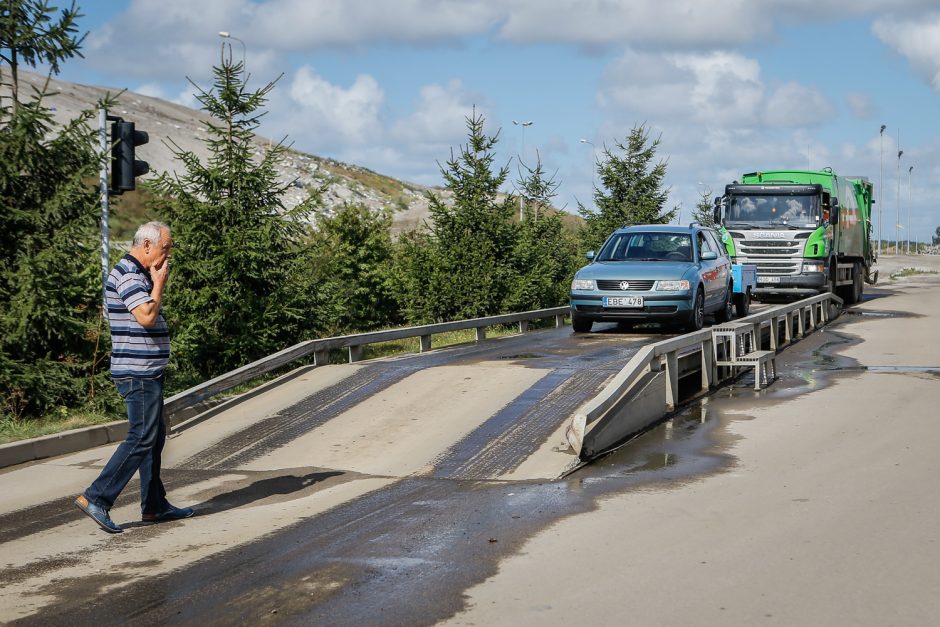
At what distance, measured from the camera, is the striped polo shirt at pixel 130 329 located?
6.74 metres

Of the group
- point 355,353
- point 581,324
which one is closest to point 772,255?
point 581,324

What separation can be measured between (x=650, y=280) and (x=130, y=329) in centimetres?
1174

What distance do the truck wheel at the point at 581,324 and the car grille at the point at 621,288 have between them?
0.82 metres

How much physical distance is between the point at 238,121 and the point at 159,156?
3064 inches

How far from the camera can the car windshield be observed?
60.5 feet

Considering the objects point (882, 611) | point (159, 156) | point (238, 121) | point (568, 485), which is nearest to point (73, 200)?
point (238, 121)

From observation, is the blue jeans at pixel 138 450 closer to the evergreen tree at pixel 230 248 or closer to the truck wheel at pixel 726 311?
the evergreen tree at pixel 230 248

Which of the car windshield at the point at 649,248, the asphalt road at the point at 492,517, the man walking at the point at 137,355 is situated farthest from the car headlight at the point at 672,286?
the man walking at the point at 137,355

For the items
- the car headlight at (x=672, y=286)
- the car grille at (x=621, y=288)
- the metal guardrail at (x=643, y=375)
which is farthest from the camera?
the car grille at (x=621, y=288)

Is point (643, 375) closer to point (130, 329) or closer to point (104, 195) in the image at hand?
point (130, 329)

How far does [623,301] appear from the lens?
17297 mm

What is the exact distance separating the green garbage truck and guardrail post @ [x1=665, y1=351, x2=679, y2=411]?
15793mm

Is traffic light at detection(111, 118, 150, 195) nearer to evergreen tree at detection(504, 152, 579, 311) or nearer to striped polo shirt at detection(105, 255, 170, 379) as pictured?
striped polo shirt at detection(105, 255, 170, 379)

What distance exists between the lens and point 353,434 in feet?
32.7
